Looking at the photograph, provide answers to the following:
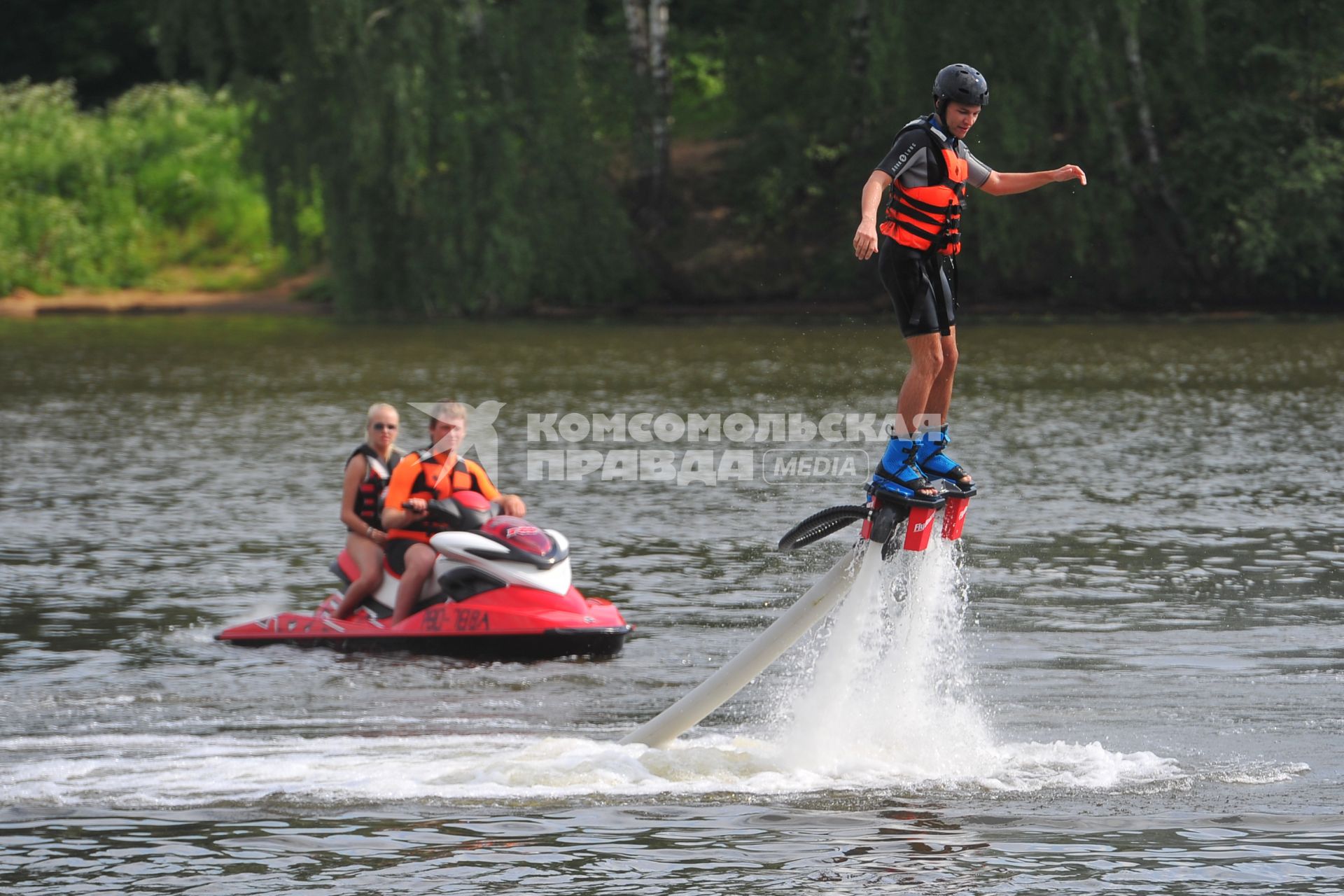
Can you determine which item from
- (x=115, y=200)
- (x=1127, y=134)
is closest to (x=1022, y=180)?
(x=1127, y=134)

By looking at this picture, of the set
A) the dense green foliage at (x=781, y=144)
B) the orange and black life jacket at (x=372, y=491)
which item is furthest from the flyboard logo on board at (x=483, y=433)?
the dense green foliage at (x=781, y=144)

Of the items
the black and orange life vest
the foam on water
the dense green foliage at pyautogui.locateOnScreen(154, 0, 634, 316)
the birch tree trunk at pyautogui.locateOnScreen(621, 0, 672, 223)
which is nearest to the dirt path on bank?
the dense green foliage at pyautogui.locateOnScreen(154, 0, 634, 316)

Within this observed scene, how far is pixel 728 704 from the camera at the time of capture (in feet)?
36.6

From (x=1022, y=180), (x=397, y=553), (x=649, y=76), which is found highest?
(x=649, y=76)

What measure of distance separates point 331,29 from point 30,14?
2899 cm

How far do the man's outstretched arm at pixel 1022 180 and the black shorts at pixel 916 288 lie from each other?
16.3 inches

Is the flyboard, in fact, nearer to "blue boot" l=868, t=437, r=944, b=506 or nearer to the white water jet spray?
"blue boot" l=868, t=437, r=944, b=506

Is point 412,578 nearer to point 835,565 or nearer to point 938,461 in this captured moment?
point 835,565

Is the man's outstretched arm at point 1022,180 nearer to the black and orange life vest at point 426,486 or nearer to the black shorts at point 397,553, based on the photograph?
the black and orange life vest at point 426,486

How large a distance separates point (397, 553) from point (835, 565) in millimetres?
4505

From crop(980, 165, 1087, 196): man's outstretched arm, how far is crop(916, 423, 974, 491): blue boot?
107cm

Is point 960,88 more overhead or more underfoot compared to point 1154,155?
more underfoot

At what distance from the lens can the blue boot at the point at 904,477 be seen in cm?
839

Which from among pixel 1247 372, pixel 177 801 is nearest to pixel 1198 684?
pixel 177 801
